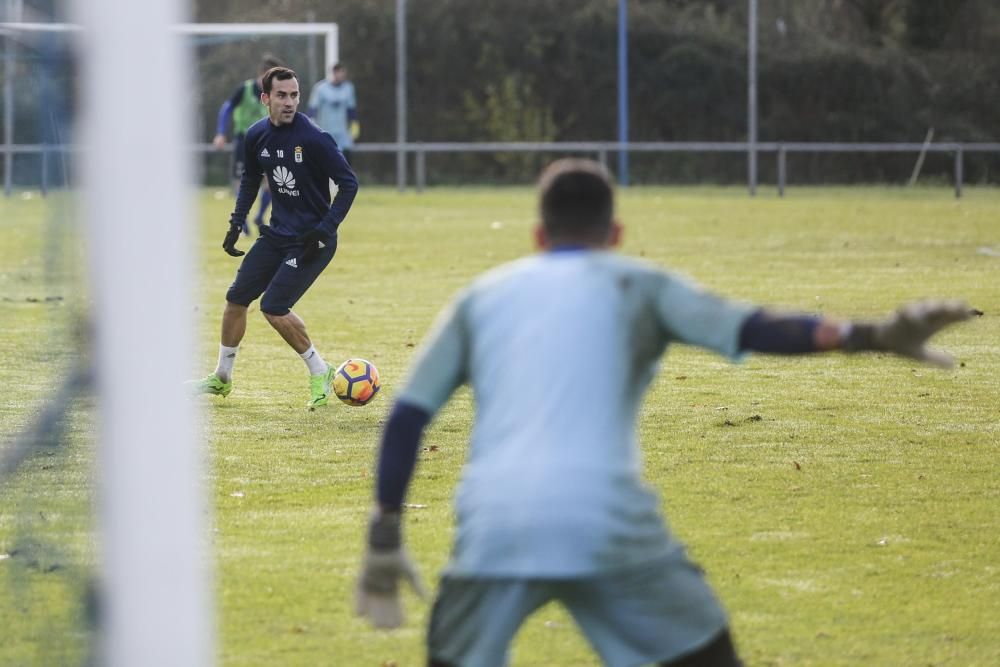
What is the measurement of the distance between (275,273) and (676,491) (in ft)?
10.5

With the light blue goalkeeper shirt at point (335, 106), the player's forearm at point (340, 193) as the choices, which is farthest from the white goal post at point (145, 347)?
the light blue goalkeeper shirt at point (335, 106)

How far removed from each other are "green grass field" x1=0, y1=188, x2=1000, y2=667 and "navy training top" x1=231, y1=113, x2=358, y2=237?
100 cm

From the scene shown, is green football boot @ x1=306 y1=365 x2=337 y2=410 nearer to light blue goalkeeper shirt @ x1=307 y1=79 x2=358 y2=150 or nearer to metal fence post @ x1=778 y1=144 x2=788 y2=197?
light blue goalkeeper shirt @ x1=307 y1=79 x2=358 y2=150

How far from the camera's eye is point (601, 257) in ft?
11.8

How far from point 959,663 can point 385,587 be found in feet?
6.41

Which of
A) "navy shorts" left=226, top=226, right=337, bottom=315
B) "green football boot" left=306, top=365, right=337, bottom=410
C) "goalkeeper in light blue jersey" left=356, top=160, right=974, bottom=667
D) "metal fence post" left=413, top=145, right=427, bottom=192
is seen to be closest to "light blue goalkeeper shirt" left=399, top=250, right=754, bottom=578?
"goalkeeper in light blue jersey" left=356, top=160, right=974, bottom=667

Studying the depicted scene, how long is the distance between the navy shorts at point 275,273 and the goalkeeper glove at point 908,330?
6044 mm

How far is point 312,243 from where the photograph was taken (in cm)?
934

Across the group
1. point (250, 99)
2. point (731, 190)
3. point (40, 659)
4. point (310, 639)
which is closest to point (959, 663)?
point (310, 639)

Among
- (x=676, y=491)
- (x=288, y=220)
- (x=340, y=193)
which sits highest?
(x=340, y=193)

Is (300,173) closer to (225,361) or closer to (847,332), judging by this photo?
(225,361)

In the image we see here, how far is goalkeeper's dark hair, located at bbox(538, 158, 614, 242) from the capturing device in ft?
11.9

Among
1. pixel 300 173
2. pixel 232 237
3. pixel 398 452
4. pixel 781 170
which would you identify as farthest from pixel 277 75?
pixel 781 170

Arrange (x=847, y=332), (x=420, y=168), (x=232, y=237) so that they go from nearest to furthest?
(x=847, y=332), (x=232, y=237), (x=420, y=168)
